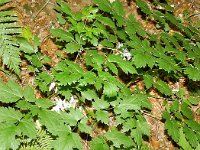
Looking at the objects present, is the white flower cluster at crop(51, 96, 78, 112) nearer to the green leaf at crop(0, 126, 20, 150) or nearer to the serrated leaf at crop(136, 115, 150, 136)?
the serrated leaf at crop(136, 115, 150, 136)

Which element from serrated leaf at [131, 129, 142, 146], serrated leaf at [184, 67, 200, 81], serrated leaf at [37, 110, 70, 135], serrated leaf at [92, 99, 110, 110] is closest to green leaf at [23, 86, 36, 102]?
serrated leaf at [37, 110, 70, 135]

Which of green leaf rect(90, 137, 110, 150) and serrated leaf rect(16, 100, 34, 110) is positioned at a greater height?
serrated leaf rect(16, 100, 34, 110)

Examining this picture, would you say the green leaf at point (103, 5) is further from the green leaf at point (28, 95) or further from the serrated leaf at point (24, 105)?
the serrated leaf at point (24, 105)

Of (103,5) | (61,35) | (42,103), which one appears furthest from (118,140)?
(103,5)

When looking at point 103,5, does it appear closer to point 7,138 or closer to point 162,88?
point 162,88

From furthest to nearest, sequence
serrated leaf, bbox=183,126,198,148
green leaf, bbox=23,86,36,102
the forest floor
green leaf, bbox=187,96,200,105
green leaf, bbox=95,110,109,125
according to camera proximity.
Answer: green leaf, bbox=187,96,200,105 → the forest floor → serrated leaf, bbox=183,126,198,148 → green leaf, bbox=95,110,109,125 → green leaf, bbox=23,86,36,102
